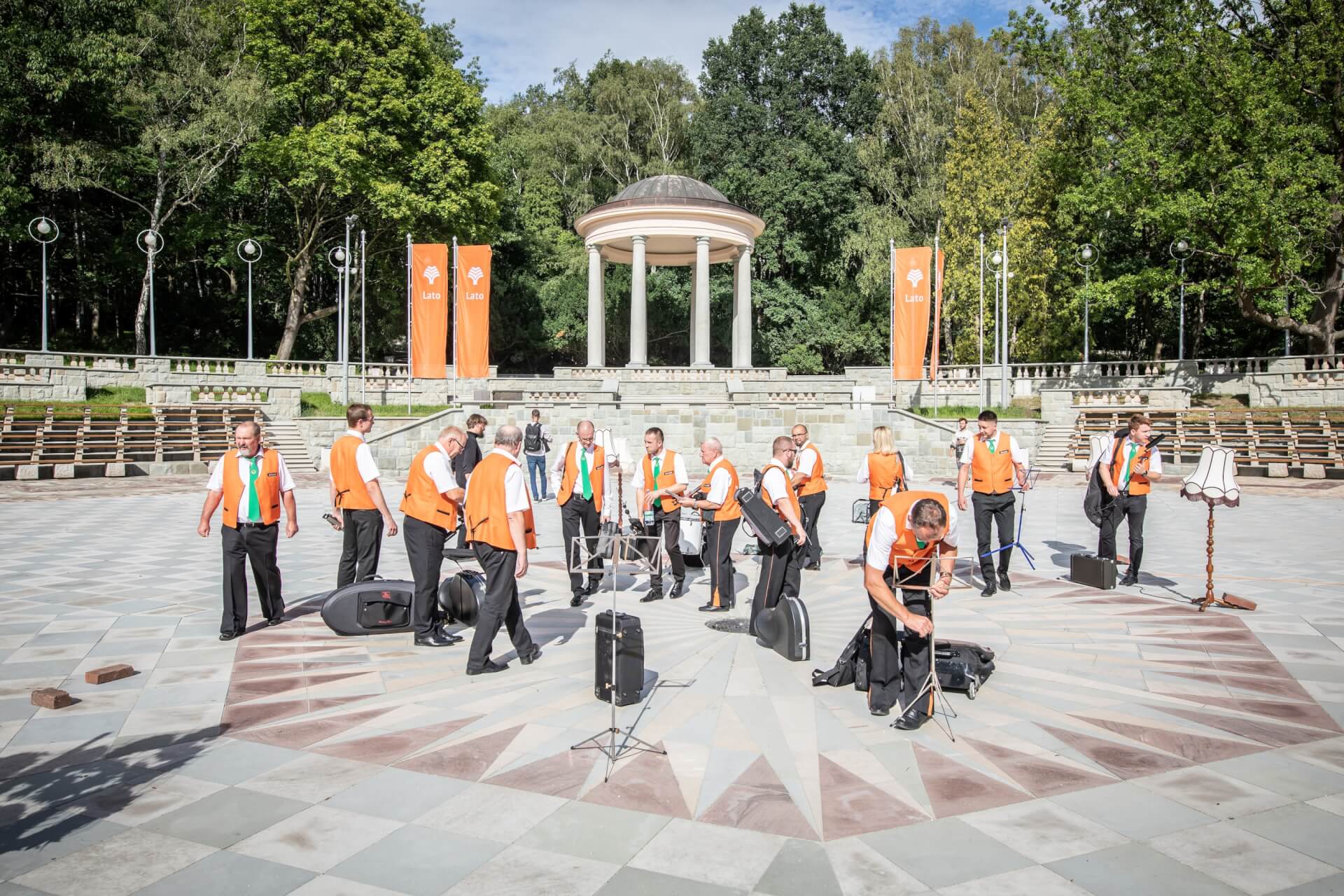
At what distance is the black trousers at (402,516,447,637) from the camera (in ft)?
25.0

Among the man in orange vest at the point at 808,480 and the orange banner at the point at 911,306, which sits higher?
the orange banner at the point at 911,306

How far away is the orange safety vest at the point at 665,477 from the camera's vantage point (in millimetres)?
9836

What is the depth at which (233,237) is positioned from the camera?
38.7m

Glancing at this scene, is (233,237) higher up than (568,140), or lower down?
lower down

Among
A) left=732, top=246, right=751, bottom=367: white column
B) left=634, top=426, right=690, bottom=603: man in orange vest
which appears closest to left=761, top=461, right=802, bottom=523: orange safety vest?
left=634, top=426, right=690, bottom=603: man in orange vest

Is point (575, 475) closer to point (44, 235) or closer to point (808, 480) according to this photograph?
point (808, 480)

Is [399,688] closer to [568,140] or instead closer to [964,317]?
[964,317]

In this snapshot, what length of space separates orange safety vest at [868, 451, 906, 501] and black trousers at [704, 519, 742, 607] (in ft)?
6.66

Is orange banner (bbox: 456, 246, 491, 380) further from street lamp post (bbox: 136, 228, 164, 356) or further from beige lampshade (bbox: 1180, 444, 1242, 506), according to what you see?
beige lampshade (bbox: 1180, 444, 1242, 506)

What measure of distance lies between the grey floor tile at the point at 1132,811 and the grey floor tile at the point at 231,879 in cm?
380

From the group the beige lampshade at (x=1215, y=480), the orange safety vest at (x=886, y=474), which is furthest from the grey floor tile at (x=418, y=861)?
the beige lampshade at (x=1215, y=480)

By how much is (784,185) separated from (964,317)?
11137mm

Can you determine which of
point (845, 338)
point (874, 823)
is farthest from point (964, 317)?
point (874, 823)

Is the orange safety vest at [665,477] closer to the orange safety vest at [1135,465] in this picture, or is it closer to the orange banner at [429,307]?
the orange safety vest at [1135,465]
